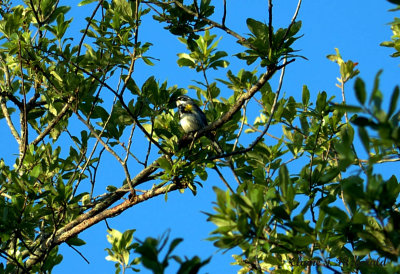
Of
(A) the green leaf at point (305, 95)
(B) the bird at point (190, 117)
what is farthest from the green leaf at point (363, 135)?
(B) the bird at point (190, 117)

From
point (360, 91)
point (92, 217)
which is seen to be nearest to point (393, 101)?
point (360, 91)

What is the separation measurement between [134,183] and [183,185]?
43.9 inches

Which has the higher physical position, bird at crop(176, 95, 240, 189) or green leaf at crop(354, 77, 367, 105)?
bird at crop(176, 95, 240, 189)

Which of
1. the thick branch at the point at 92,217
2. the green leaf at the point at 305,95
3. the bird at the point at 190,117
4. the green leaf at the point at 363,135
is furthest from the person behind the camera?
the bird at the point at 190,117

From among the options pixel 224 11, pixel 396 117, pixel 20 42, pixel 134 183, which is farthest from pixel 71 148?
pixel 396 117

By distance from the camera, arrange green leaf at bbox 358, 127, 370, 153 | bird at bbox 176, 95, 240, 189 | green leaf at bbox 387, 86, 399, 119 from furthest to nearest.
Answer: bird at bbox 176, 95, 240, 189 < green leaf at bbox 358, 127, 370, 153 < green leaf at bbox 387, 86, 399, 119

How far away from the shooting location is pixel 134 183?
7.32 m

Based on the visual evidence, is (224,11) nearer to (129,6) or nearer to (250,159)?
(129,6)

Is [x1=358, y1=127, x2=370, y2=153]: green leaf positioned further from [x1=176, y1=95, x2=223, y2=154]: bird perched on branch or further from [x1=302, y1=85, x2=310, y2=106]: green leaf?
[x1=176, y1=95, x2=223, y2=154]: bird perched on branch

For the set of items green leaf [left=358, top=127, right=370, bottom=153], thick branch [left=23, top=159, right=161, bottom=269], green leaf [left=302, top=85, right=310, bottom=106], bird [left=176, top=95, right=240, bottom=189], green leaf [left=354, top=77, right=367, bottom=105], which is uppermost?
bird [left=176, top=95, right=240, bottom=189]

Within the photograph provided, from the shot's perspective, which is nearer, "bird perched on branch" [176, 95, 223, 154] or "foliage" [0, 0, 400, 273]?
"foliage" [0, 0, 400, 273]

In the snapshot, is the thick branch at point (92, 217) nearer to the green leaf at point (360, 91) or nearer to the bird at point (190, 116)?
the bird at point (190, 116)

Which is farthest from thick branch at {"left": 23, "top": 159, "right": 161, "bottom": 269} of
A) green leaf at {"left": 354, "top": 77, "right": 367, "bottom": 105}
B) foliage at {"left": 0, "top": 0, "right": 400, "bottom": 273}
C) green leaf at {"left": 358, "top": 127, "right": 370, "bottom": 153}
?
green leaf at {"left": 354, "top": 77, "right": 367, "bottom": 105}

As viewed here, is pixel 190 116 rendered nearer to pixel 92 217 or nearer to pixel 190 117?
pixel 190 117
